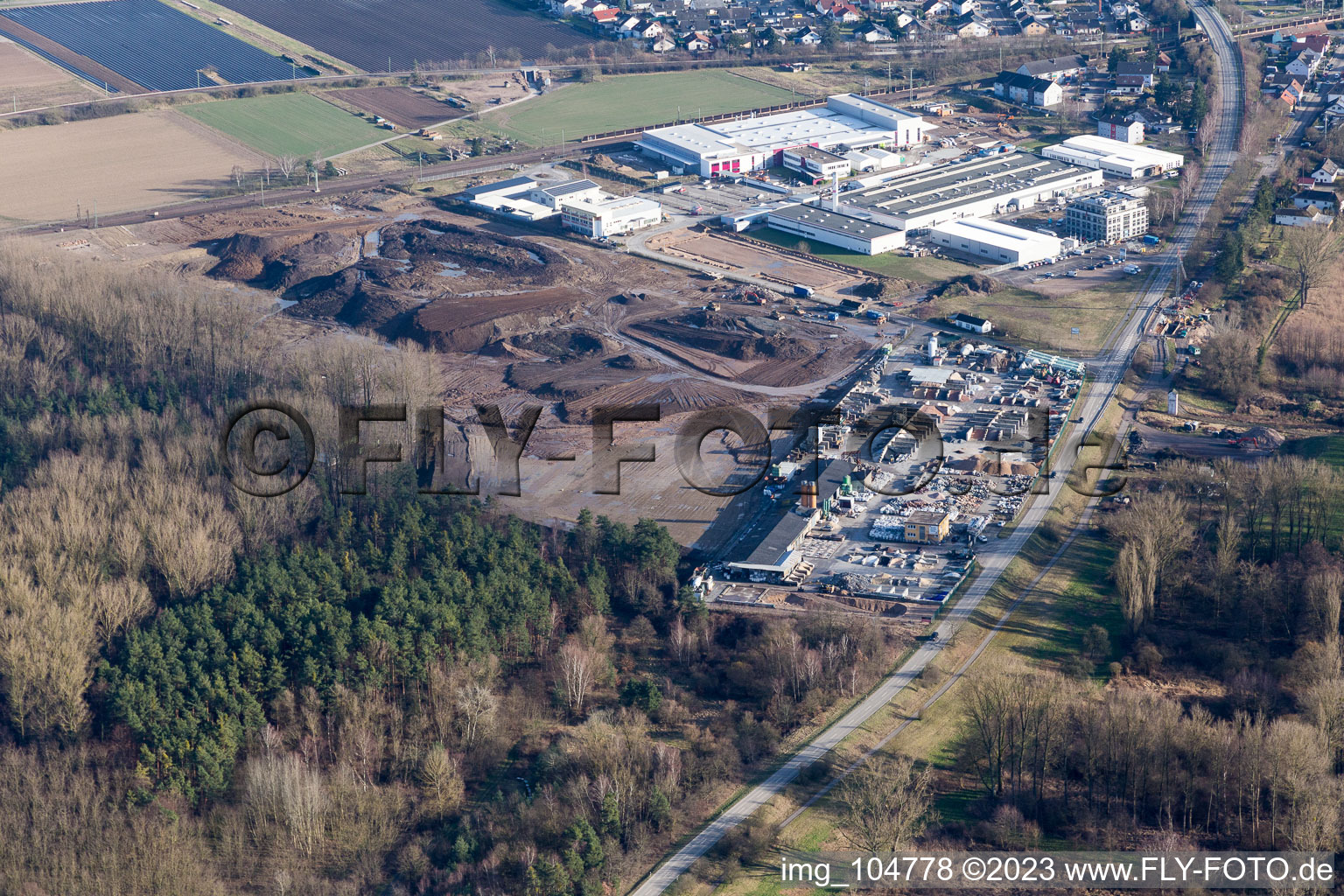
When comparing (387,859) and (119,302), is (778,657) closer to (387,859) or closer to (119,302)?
(387,859)

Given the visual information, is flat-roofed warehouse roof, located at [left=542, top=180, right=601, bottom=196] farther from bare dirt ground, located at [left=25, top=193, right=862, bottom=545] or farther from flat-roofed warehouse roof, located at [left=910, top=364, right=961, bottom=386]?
flat-roofed warehouse roof, located at [left=910, top=364, right=961, bottom=386]

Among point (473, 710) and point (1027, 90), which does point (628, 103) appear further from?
point (473, 710)

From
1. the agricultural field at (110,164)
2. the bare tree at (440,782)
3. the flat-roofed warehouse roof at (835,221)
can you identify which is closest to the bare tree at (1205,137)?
the flat-roofed warehouse roof at (835,221)

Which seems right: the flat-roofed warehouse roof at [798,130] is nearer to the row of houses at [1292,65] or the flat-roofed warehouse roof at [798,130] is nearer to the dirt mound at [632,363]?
the row of houses at [1292,65]

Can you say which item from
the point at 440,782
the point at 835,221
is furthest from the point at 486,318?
the point at 440,782

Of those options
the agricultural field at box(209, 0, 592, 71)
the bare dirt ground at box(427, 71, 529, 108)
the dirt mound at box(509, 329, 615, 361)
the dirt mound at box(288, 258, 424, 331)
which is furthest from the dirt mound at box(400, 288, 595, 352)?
the agricultural field at box(209, 0, 592, 71)
